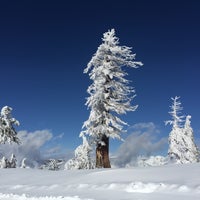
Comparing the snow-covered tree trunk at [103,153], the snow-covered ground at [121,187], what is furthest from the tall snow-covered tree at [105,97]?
the snow-covered ground at [121,187]

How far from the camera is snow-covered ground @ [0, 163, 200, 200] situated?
30.4ft

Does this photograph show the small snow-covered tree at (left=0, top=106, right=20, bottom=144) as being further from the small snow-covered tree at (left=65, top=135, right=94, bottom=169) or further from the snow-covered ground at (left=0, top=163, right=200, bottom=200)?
the snow-covered ground at (left=0, top=163, right=200, bottom=200)

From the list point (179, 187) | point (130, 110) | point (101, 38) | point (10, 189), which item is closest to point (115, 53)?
point (101, 38)

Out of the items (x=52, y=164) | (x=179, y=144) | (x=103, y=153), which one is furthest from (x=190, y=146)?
(x=103, y=153)

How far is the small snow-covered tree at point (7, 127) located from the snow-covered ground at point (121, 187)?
62.3ft

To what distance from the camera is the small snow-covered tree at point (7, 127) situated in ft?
108

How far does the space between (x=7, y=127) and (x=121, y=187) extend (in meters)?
24.4

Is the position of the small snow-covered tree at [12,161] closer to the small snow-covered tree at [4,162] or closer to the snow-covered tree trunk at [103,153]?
the small snow-covered tree at [4,162]

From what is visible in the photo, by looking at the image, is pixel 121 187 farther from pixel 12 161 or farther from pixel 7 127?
pixel 12 161

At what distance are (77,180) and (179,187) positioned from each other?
15.3 ft

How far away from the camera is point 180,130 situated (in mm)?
44500

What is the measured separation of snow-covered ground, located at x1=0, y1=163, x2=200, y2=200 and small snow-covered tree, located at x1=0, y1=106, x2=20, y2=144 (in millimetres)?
18993

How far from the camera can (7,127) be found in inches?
1299

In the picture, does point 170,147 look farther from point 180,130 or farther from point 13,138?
point 13,138
